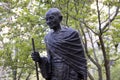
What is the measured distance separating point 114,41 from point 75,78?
790cm

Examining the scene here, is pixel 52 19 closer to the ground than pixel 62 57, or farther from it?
farther from it

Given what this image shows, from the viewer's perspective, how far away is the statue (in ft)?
12.7

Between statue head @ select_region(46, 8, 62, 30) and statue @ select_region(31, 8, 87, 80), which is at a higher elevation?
statue head @ select_region(46, 8, 62, 30)

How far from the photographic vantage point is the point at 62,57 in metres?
3.86

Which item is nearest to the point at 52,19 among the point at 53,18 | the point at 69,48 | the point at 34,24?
the point at 53,18

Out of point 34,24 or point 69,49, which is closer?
point 69,49

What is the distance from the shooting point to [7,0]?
10.9m

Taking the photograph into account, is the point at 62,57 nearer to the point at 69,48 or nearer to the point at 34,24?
the point at 69,48

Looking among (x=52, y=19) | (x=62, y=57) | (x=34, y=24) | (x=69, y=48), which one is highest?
(x=52, y=19)

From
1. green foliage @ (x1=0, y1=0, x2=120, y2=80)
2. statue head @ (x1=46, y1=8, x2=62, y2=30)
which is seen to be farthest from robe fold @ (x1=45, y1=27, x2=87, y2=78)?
green foliage @ (x1=0, y1=0, x2=120, y2=80)

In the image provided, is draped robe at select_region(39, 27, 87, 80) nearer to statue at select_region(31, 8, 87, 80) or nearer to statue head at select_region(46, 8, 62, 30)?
statue at select_region(31, 8, 87, 80)

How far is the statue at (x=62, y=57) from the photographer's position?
3.86 metres

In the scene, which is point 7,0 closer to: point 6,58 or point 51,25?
point 6,58

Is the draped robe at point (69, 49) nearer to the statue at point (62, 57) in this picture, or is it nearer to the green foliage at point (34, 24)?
the statue at point (62, 57)
